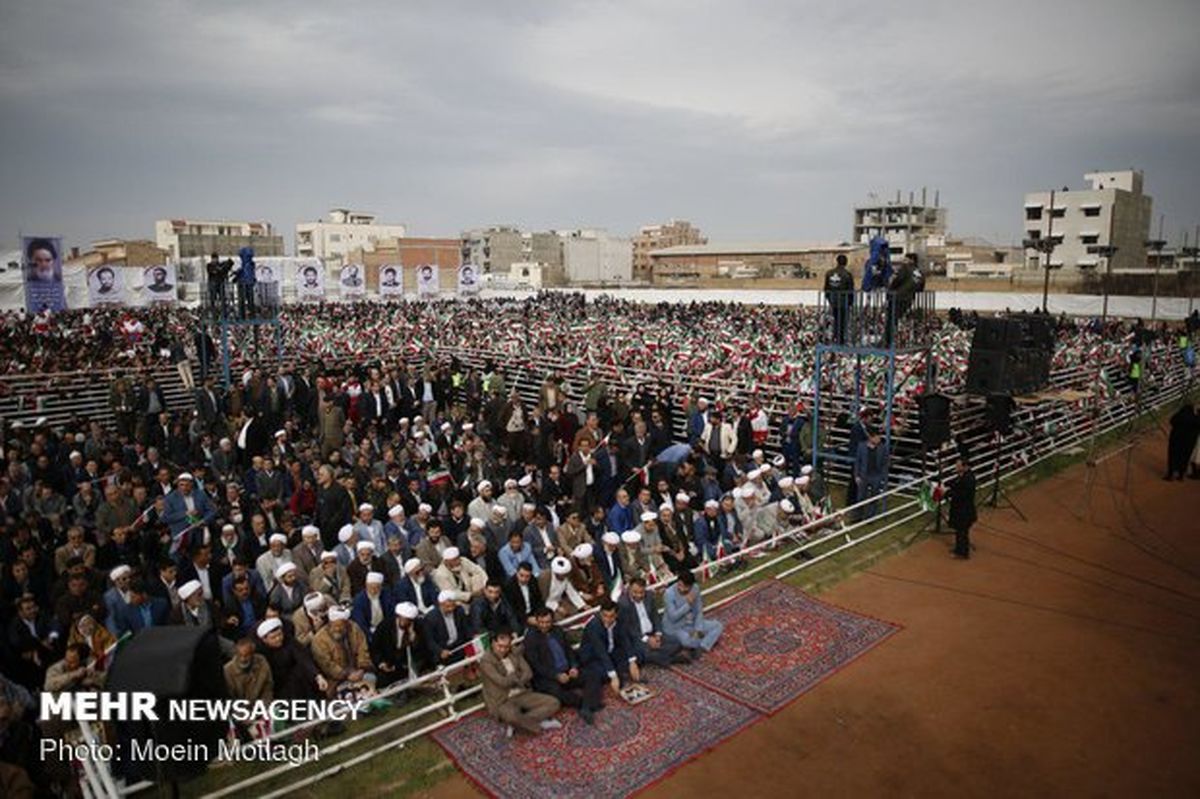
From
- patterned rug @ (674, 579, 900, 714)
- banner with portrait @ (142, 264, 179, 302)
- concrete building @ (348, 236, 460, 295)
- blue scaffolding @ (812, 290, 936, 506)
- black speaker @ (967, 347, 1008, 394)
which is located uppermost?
concrete building @ (348, 236, 460, 295)

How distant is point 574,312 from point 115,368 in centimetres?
2468

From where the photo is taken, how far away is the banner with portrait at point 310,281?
29489 millimetres

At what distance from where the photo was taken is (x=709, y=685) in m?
7.62

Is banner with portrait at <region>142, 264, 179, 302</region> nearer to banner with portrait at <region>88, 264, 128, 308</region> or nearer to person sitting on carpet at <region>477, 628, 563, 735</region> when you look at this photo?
banner with portrait at <region>88, 264, 128, 308</region>

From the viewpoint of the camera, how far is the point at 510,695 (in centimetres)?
695

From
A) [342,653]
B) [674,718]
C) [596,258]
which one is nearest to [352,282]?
[342,653]

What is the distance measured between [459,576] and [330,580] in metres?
1.42

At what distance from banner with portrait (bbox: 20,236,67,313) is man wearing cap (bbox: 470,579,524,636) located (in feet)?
70.0

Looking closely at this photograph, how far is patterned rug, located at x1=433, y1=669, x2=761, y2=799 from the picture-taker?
6152 mm

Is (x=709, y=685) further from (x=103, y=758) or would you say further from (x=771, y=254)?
(x=771, y=254)

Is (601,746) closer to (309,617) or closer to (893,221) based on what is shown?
(309,617)

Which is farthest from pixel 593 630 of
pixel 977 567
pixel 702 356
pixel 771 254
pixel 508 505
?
pixel 771 254

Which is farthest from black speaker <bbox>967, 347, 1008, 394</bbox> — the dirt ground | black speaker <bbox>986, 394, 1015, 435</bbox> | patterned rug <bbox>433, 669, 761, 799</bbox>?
patterned rug <bbox>433, 669, 761, 799</bbox>

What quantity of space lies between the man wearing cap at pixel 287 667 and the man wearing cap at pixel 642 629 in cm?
Answer: 296
